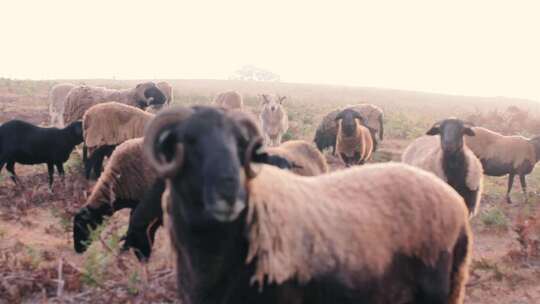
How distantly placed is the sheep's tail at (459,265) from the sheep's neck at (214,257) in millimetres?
1994

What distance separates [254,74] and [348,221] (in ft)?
370

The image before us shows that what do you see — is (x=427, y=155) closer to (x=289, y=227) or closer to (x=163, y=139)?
(x=289, y=227)

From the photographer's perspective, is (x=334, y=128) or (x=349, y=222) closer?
(x=349, y=222)

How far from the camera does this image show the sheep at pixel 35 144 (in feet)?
37.2

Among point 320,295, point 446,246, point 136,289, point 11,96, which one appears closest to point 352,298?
point 320,295

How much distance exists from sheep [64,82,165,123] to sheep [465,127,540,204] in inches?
360

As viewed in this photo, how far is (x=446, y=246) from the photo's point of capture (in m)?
4.19

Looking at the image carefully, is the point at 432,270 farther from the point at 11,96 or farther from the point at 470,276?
the point at 11,96

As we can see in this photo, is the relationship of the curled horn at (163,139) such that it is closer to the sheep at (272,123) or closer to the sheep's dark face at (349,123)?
the sheep's dark face at (349,123)

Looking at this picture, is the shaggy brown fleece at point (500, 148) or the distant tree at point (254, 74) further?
the distant tree at point (254, 74)

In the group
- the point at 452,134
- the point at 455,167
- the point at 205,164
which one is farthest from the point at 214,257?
the point at 452,134

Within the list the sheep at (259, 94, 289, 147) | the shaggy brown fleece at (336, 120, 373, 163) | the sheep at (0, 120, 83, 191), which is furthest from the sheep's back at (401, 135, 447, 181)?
the sheep at (0, 120, 83, 191)

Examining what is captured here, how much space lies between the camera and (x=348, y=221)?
3.77 metres

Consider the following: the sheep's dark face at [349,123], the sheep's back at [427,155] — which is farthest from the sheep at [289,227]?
the sheep's dark face at [349,123]
